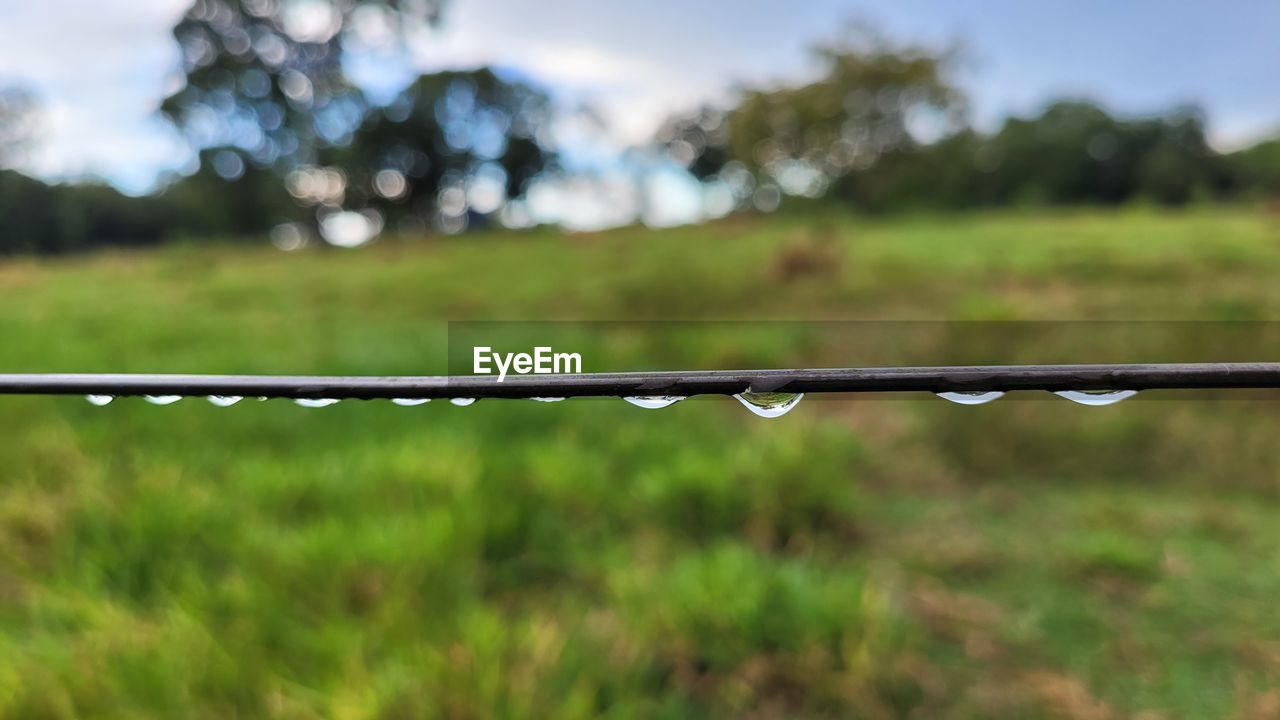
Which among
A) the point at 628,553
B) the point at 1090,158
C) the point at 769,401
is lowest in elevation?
the point at 628,553

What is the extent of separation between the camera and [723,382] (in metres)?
0.40

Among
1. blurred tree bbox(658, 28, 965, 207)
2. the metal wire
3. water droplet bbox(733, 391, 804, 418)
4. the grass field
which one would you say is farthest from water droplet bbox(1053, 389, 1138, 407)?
blurred tree bbox(658, 28, 965, 207)

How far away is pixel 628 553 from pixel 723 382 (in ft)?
5.10

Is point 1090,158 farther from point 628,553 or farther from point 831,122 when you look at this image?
point 628,553

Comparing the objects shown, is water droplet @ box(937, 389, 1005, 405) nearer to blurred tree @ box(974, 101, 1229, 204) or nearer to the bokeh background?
the bokeh background

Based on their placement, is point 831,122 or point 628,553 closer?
point 628,553

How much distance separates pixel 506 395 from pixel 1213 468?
9.63ft

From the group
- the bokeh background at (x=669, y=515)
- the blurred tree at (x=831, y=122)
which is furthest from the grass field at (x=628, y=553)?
the blurred tree at (x=831, y=122)

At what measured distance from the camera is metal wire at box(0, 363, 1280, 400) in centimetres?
36

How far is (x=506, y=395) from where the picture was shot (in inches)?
16.3

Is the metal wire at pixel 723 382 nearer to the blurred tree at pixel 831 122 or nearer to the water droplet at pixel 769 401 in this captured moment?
the water droplet at pixel 769 401

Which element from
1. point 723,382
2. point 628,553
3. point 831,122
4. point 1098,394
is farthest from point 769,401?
point 831,122

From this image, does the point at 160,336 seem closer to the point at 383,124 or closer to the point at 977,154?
the point at 383,124

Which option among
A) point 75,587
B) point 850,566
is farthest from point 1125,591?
point 75,587
